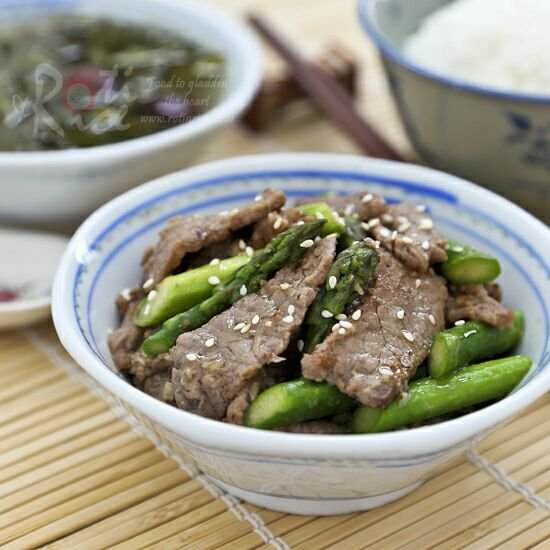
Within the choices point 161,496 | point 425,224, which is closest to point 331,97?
point 425,224

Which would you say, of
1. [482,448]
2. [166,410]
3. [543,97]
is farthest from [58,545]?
[543,97]

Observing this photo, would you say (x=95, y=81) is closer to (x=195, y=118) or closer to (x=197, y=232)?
(x=195, y=118)

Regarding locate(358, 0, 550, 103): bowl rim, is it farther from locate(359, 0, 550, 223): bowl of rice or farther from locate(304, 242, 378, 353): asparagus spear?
locate(304, 242, 378, 353): asparagus spear

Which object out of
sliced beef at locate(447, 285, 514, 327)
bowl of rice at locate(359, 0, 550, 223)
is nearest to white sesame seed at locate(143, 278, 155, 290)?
sliced beef at locate(447, 285, 514, 327)

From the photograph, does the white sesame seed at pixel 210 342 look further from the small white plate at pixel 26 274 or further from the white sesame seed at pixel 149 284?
the small white plate at pixel 26 274

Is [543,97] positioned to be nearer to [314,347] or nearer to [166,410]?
[314,347]

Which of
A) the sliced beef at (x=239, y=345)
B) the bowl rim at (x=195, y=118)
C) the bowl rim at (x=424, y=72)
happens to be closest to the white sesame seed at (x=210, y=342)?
the sliced beef at (x=239, y=345)
